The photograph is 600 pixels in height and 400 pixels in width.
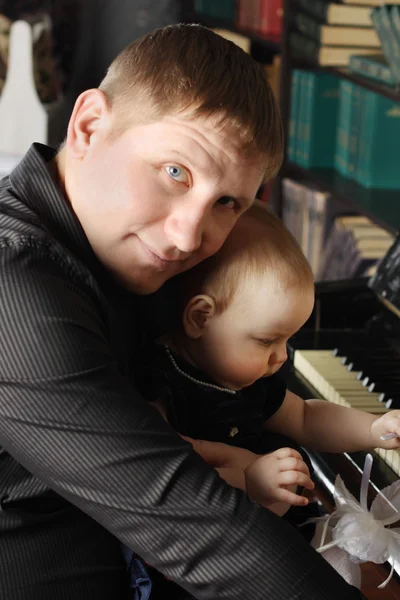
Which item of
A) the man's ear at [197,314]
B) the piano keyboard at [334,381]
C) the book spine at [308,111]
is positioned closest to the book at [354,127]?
the book spine at [308,111]

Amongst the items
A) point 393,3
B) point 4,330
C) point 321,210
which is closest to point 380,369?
point 4,330

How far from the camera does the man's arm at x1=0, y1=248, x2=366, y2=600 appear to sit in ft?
3.48

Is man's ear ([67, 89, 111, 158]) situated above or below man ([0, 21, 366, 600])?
above

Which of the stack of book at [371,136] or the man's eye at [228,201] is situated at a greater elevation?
the man's eye at [228,201]

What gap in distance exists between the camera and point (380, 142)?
12.2ft

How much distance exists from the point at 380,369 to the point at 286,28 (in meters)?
2.52

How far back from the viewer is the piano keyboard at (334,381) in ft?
5.85

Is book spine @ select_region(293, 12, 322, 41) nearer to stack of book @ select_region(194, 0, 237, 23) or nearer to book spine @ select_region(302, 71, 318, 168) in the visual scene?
book spine @ select_region(302, 71, 318, 168)

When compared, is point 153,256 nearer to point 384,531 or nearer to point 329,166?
point 384,531

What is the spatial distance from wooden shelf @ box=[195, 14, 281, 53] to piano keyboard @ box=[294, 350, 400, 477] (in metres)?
2.58

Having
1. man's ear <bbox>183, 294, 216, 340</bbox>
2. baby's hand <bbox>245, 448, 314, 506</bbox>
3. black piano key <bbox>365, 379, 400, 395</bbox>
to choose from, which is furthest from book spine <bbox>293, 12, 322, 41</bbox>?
baby's hand <bbox>245, 448, 314, 506</bbox>

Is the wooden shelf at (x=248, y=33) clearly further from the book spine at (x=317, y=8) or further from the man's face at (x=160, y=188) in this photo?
the man's face at (x=160, y=188)

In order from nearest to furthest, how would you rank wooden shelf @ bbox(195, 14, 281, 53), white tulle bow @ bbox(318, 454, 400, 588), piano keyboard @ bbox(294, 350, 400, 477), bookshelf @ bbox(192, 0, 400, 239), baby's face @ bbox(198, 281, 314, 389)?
white tulle bow @ bbox(318, 454, 400, 588)
baby's face @ bbox(198, 281, 314, 389)
piano keyboard @ bbox(294, 350, 400, 477)
bookshelf @ bbox(192, 0, 400, 239)
wooden shelf @ bbox(195, 14, 281, 53)

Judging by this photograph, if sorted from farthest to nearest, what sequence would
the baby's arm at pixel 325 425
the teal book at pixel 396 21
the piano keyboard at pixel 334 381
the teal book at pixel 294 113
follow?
the teal book at pixel 294 113, the teal book at pixel 396 21, the piano keyboard at pixel 334 381, the baby's arm at pixel 325 425
